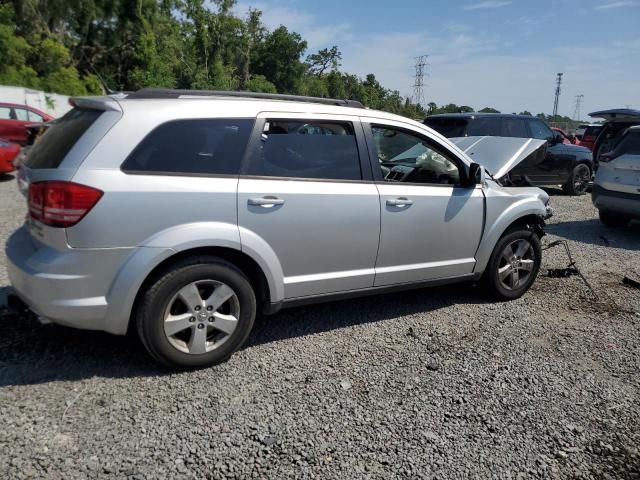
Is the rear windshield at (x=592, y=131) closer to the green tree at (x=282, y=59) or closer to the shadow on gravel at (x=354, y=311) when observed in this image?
the shadow on gravel at (x=354, y=311)

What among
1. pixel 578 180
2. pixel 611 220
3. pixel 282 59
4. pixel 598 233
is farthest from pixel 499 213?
pixel 282 59

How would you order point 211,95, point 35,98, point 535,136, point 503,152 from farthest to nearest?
point 35,98 < point 535,136 < point 503,152 < point 211,95

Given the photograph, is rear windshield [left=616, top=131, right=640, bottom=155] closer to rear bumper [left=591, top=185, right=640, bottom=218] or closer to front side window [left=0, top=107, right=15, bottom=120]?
rear bumper [left=591, top=185, right=640, bottom=218]

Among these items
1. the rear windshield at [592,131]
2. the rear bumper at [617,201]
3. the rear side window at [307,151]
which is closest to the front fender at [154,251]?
the rear side window at [307,151]

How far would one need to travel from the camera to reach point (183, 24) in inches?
1797

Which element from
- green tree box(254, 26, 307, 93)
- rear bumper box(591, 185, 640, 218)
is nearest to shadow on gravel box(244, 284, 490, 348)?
rear bumper box(591, 185, 640, 218)

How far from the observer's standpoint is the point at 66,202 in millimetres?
2820

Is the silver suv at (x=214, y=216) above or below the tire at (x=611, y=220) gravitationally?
above

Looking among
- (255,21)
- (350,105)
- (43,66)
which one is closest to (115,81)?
(43,66)

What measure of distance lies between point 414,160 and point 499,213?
0.94 m

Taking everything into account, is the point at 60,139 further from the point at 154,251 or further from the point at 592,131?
the point at 592,131

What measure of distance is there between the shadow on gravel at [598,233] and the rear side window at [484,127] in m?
2.55

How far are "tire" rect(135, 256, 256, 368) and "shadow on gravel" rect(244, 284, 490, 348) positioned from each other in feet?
1.49

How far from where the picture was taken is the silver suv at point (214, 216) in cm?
291
